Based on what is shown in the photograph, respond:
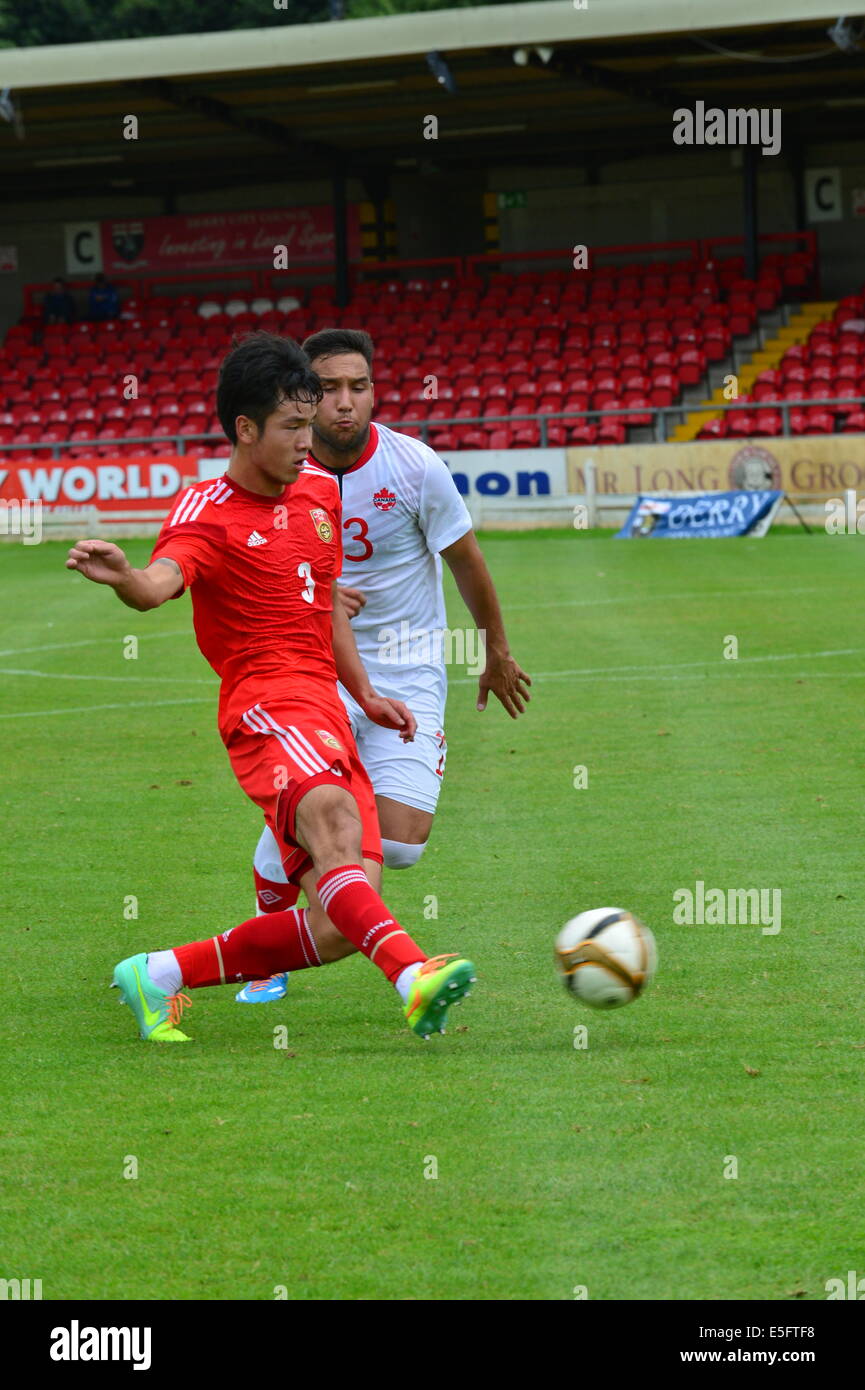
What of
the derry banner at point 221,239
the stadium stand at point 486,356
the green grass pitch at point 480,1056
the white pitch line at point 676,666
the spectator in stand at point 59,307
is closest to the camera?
the green grass pitch at point 480,1056

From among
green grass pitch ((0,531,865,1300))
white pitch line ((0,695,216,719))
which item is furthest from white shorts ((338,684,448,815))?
white pitch line ((0,695,216,719))

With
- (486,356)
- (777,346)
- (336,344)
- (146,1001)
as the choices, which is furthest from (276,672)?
(486,356)

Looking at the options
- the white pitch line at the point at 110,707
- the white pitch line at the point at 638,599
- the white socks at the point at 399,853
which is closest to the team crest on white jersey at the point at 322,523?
the white socks at the point at 399,853

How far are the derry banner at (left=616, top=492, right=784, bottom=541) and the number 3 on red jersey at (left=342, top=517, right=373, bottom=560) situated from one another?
20625mm

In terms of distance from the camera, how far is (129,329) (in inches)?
1628

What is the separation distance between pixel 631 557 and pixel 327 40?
12731mm

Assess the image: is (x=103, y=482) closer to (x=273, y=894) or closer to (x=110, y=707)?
(x=110, y=707)

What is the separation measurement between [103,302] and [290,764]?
3933 centimetres

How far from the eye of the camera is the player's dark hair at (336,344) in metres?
6.25

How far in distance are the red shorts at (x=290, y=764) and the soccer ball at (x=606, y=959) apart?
69cm

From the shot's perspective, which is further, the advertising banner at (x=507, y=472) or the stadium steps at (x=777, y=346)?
the stadium steps at (x=777, y=346)

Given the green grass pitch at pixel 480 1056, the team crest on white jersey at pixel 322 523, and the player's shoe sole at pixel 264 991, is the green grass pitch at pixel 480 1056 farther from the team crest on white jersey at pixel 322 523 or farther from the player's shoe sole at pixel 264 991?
the team crest on white jersey at pixel 322 523

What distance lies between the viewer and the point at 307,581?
5.50 m
